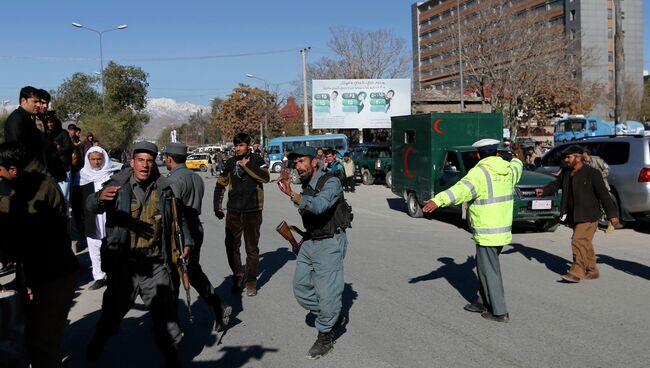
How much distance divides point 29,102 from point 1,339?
8.53 feet

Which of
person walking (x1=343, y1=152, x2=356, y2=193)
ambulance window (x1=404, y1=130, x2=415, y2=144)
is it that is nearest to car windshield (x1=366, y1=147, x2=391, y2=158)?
person walking (x1=343, y1=152, x2=356, y2=193)

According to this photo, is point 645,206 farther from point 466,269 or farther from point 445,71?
point 445,71

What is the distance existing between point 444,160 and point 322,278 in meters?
8.63

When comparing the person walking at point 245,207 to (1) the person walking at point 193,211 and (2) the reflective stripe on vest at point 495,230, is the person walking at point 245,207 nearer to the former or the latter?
(1) the person walking at point 193,211

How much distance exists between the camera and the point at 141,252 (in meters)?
4.21

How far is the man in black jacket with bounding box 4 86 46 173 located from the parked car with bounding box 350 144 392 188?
19.7 metres

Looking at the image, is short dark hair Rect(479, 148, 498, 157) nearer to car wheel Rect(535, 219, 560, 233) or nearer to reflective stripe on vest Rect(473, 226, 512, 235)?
reflective stripe on vest Rect(473, 226, 512, 235)

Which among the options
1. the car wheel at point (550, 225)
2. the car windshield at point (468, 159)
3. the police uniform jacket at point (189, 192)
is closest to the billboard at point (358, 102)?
the car windshield at point (468, 159)

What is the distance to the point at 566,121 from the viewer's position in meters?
40.7

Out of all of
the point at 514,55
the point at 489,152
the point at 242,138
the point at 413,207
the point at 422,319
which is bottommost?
the point at 422,319

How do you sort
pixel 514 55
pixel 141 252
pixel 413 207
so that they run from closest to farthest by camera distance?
pixel 141 252
pixel 413 207
pixel 514 55

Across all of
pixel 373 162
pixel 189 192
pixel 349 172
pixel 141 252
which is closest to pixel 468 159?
pixel 189 192

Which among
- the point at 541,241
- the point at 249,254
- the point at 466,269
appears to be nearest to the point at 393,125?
the point at 541,241

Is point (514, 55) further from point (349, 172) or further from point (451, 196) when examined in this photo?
point (451, 196)
